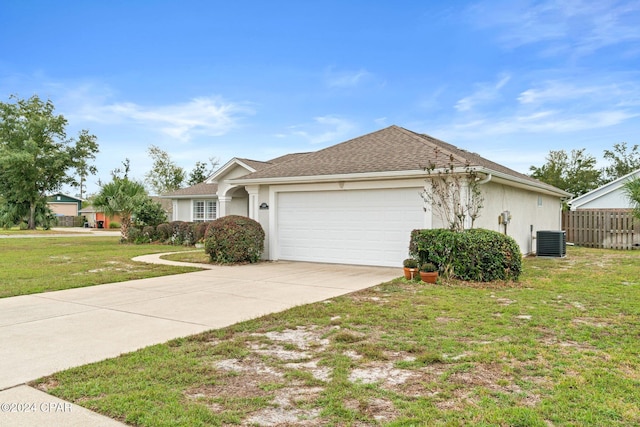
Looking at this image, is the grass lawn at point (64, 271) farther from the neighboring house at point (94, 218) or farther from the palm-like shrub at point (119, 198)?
the neighboring house at point (94, 218)

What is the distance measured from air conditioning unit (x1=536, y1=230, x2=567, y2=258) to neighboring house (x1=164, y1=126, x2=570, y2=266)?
0.59 m

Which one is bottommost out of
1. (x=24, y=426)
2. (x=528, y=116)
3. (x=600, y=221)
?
(x=24, y=426)

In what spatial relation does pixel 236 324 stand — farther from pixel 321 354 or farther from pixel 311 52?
pixel 311 52

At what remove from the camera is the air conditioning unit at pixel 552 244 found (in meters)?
14.5

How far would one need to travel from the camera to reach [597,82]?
57.5 feet

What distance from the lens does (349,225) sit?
487 inches

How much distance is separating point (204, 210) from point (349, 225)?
1531cm

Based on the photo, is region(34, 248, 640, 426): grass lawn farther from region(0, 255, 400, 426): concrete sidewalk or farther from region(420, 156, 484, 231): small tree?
region(420, 156, 484, 231): small tree

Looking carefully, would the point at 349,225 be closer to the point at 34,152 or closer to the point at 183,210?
the point at 183,210

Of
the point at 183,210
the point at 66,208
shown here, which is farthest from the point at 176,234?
the point at 66,208

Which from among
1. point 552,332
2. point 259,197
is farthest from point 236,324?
point 259,197

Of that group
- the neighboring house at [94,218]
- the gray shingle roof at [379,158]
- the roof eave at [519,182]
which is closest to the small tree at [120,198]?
the gray shingle roof at [379,158]

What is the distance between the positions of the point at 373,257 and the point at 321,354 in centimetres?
752

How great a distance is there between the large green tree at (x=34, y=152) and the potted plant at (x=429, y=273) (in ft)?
128
